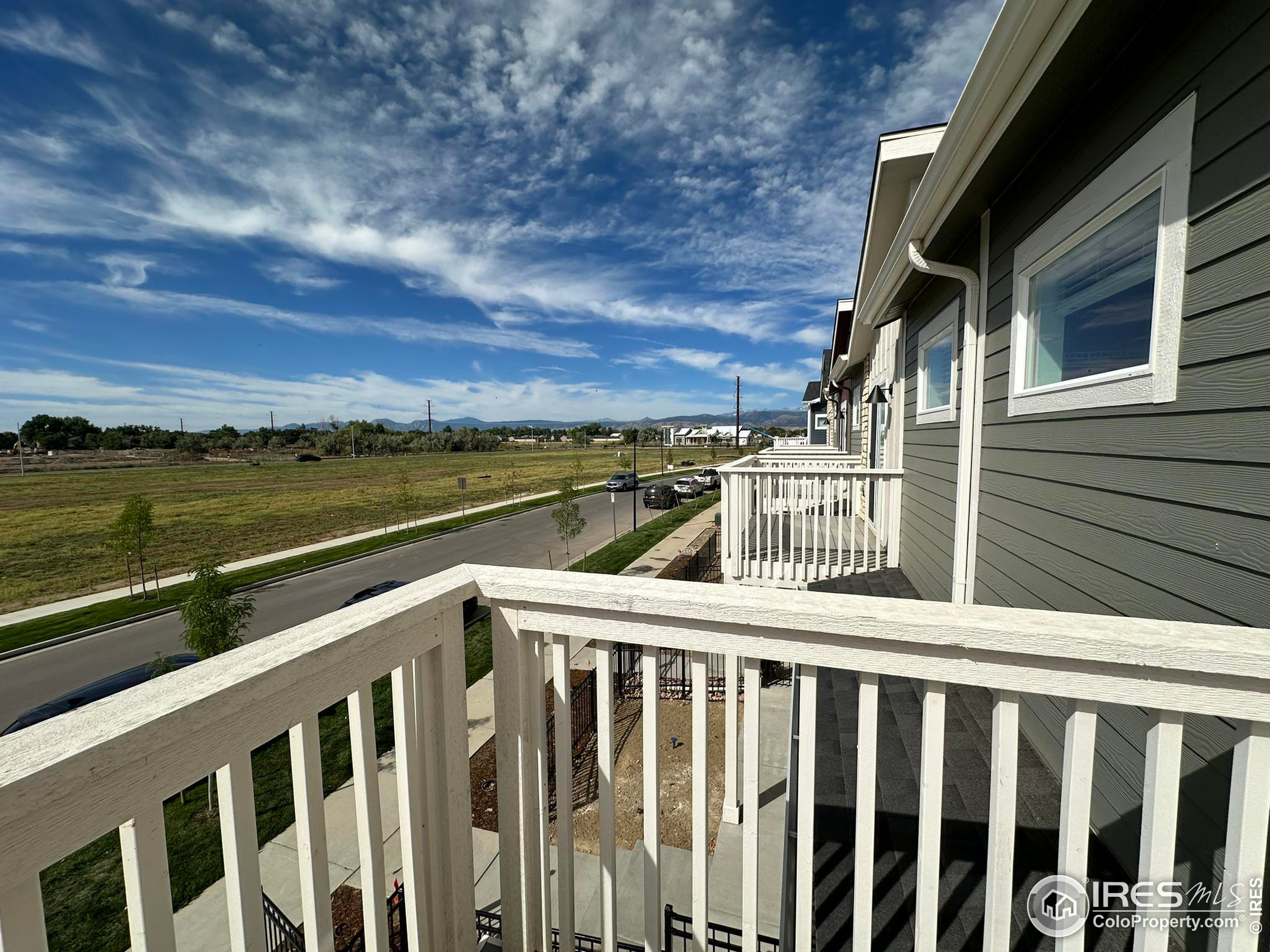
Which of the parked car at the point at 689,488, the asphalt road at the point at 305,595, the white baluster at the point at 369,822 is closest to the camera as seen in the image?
the white baluster at the point at 369,822

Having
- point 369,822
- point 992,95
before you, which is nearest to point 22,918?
point 369,822

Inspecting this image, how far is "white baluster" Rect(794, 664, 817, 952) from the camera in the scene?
3.70ft

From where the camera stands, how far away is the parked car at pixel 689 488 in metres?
34.0

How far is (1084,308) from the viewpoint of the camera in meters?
2.36

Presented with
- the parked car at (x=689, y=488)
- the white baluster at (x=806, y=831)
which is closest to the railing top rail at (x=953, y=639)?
the white baluster at (x=806, y=831)

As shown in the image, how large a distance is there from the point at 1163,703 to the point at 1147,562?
1288 mm

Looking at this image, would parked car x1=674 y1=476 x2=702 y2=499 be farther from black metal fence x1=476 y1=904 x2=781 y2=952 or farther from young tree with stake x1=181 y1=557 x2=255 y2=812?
black metal fence x1=476 y1=904 x2=781 y2=952

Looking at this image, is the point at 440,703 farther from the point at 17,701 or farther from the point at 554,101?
the point at 17,701

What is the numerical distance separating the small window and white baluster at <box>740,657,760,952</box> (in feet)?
11.5

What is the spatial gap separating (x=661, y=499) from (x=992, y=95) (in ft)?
91.7

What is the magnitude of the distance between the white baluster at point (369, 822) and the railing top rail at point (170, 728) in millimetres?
74

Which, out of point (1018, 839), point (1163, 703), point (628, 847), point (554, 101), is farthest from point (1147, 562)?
point (554, 101)

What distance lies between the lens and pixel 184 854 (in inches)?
208

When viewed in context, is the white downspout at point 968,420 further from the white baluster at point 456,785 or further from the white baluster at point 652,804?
the white baluster at point 456,785
